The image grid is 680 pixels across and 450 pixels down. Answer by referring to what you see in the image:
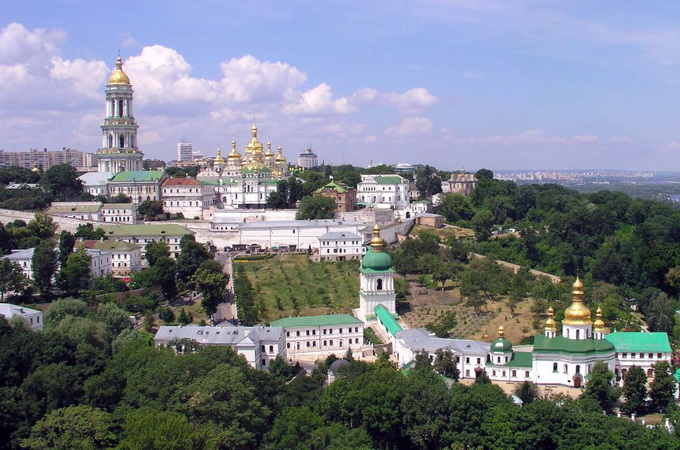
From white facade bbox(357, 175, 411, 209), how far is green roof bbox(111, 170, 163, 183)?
15.0 meters

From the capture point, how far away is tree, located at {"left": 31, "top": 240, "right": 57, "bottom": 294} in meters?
35.7

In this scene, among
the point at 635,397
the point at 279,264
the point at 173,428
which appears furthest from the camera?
the point at 279,264

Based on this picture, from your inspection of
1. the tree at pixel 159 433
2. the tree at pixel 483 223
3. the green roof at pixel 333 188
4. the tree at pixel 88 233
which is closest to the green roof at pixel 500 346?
the tree at pixel 159 433

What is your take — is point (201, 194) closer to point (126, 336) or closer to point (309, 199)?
point (309, 199)

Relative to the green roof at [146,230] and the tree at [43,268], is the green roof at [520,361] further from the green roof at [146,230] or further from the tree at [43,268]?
the green roof at [146,230]

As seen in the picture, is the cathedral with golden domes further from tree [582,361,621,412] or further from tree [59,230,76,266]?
tree [582,361,621,412]

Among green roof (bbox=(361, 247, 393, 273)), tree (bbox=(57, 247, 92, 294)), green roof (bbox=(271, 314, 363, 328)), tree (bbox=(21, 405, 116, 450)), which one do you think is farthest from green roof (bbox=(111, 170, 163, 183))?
tree (bbox=(21, 405, 116, 450))

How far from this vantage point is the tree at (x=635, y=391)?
24.4 meters

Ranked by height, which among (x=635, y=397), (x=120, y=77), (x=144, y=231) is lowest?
(x=635, y=397)

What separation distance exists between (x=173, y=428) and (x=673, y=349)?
1841 centimetres

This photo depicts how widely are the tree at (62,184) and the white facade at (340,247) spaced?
19.3 metres

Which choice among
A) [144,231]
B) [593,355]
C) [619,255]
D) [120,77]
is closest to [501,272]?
[619,255]

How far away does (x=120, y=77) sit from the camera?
59.6 metres

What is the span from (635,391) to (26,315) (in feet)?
67.8
